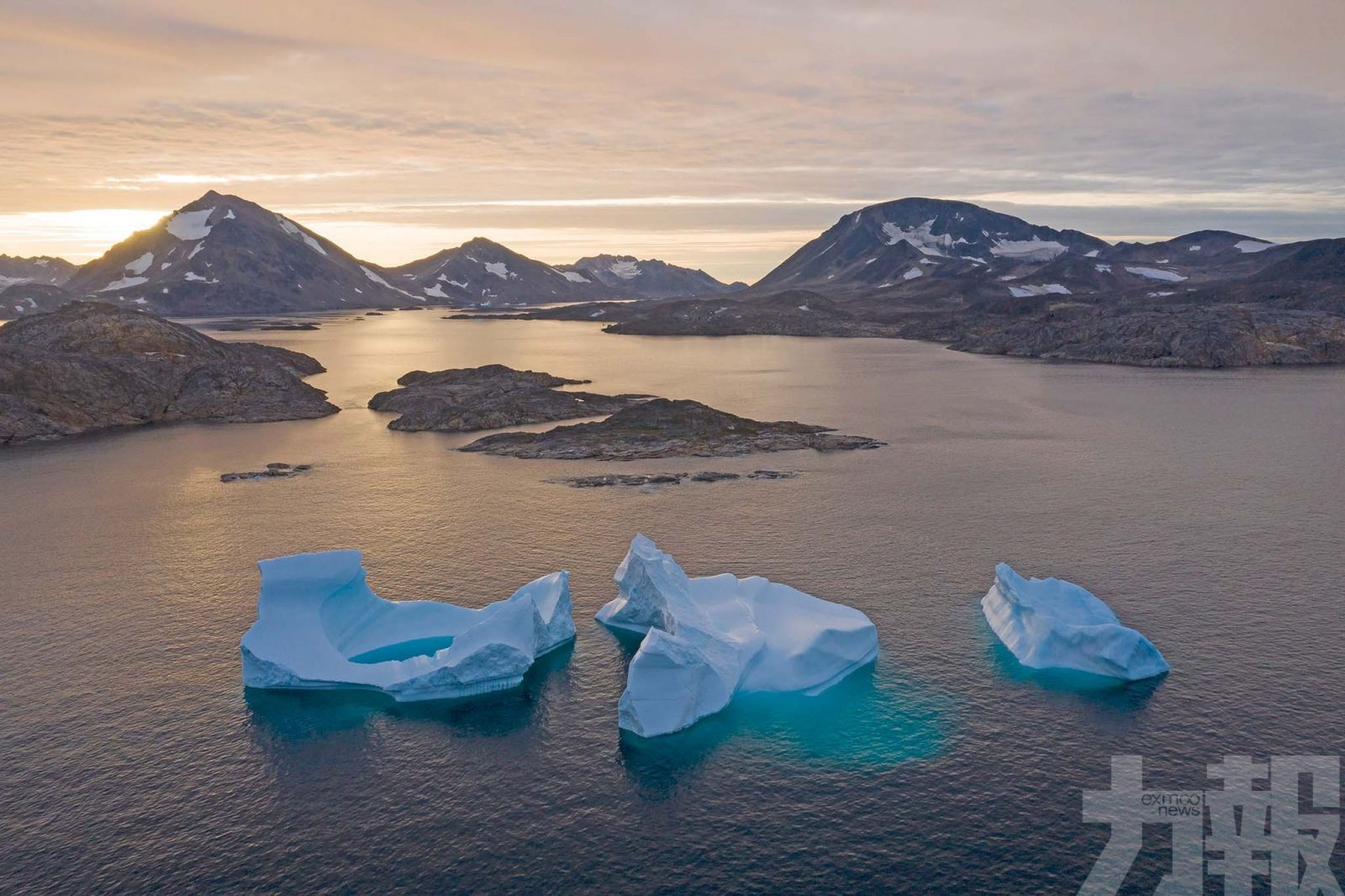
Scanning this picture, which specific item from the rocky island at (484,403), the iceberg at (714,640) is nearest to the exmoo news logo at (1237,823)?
the iceberg at (714,640)

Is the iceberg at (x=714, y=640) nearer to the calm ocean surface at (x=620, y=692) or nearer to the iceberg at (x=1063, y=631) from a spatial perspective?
the calm ocean surface at (x=620, y=692)

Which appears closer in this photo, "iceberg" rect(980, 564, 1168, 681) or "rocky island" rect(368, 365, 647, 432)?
"iceberg" rect(980, 564, 1168, 681)

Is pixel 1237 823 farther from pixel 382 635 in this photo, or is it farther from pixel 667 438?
pixel 667 438

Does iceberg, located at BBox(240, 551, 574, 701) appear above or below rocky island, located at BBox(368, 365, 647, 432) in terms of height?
below

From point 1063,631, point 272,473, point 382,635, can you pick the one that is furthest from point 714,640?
point 272,473

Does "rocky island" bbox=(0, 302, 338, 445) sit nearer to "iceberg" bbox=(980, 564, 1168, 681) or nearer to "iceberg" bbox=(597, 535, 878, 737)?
"iceberg" bbox=(597, 535, 878, 737)

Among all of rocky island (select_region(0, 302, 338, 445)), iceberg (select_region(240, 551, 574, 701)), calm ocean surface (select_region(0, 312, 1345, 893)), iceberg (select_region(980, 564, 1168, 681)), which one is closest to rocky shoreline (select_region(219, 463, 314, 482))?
calm ocean surface (select_region(0, 312, 1345, 893))

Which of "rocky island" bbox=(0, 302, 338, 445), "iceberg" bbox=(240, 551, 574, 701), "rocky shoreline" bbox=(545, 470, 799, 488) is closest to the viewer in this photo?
"iceberg" bbox=(240, 551, 574, 701)
